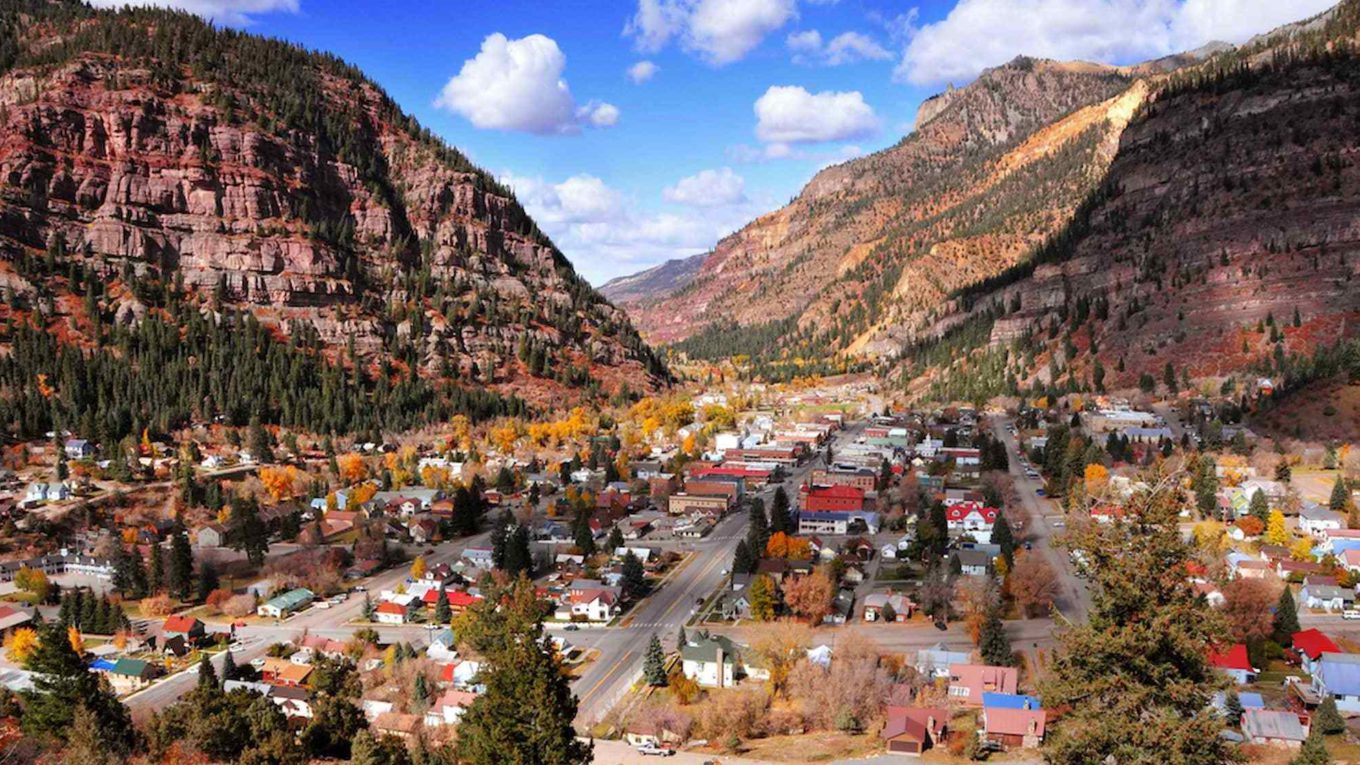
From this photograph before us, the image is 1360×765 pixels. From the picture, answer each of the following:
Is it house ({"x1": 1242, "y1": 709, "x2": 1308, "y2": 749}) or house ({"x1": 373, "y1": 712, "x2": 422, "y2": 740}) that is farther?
house ({"x1": 373, "y1": 712, "x2": 422, "y2": 740})

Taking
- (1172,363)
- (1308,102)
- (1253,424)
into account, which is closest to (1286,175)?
(1308,102)

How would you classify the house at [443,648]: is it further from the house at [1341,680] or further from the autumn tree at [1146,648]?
the house at [1341,680]

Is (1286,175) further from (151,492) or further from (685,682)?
(151,492)

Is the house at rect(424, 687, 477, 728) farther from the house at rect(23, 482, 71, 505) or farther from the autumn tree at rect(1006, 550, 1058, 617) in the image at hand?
the house at rect(23, 482, 71, 505)

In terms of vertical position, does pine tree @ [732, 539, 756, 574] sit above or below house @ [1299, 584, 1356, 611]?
above

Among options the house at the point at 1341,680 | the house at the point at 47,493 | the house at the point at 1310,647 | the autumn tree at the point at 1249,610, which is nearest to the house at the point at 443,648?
the autumn tree at the point at 1249,610

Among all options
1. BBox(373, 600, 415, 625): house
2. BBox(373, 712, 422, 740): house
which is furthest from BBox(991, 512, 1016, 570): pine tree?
BBox(373, 600, 415, 625): house

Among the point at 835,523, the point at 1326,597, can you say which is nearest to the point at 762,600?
the point at 835,523
